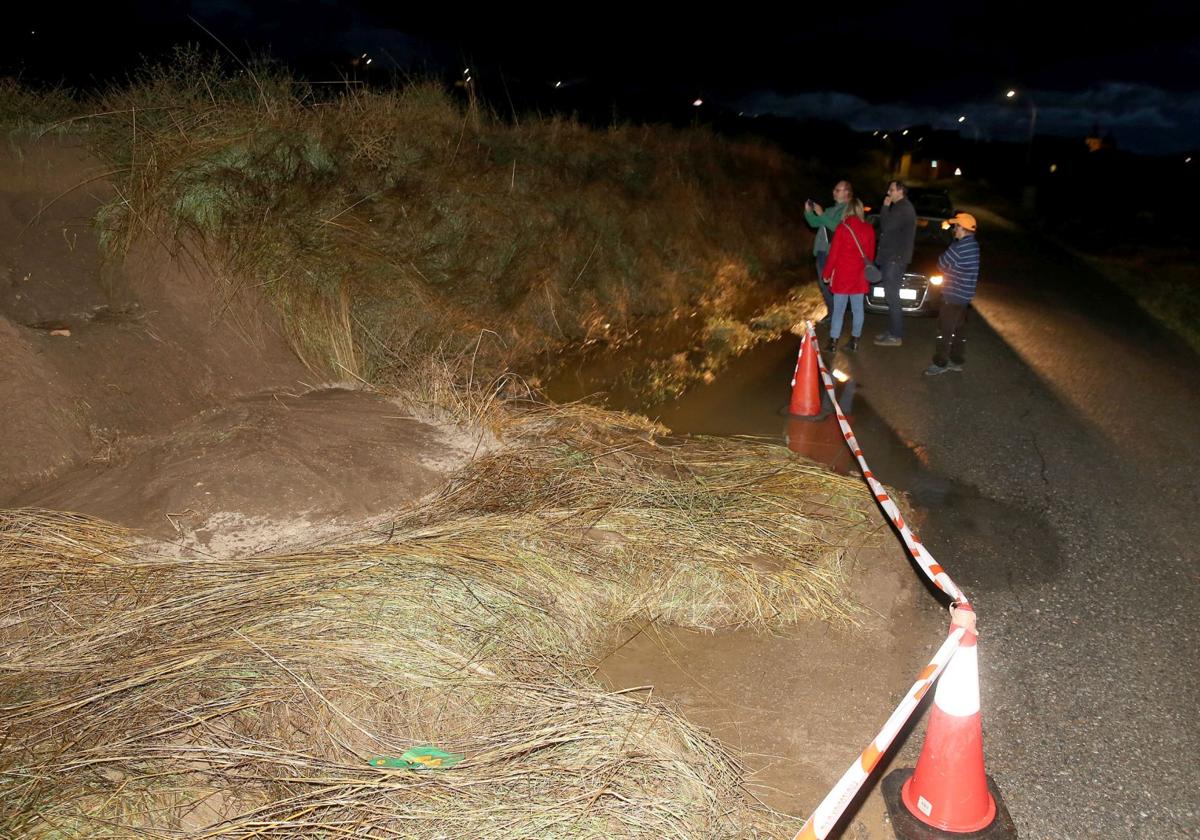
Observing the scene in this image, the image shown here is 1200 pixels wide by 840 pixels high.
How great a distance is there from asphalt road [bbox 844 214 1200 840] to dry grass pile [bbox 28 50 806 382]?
13.7 feet

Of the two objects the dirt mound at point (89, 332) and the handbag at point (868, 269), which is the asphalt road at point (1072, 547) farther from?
the dirt mound at point (89, 332)

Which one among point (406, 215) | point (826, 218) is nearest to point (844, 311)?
point (826, 218)

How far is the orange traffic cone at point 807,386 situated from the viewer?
7.23 m

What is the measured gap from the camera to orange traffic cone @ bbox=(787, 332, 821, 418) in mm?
7234

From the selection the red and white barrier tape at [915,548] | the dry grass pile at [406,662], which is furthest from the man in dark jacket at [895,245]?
the dry grass pile at [406,662]

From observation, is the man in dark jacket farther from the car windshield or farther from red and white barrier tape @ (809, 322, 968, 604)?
the car windshield

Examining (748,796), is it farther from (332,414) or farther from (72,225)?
(72,225)

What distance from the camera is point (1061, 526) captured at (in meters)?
5.23

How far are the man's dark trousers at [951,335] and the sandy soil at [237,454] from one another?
4.49m

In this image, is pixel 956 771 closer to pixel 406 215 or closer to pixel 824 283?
pixel 824 283

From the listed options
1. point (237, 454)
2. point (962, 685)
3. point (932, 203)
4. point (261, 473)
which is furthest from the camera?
point (932, 203)

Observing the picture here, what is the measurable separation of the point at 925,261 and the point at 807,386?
29.2 feet

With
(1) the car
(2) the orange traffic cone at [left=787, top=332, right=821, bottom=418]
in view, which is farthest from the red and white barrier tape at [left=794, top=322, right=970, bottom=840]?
(1) the car

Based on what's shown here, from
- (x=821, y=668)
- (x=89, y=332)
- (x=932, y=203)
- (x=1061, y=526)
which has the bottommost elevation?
(x=932, y=203)
